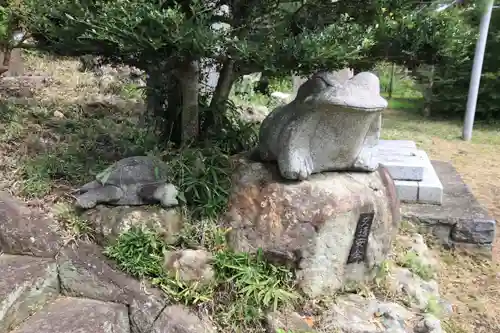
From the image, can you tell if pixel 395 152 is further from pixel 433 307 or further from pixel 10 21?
pixel 10 21

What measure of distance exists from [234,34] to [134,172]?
1028 millimetres

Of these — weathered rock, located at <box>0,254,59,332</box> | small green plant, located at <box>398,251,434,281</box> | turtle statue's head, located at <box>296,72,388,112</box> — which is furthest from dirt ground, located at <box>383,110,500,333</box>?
weathered rock, located at <box>0,254,59,332</box>

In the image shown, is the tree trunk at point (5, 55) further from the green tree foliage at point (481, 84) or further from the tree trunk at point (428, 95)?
the tree trunk at point (428, 95)

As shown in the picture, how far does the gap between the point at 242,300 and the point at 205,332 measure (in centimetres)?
26

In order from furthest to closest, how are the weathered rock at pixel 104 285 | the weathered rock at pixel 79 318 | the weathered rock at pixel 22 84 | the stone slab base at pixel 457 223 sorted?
the weathered rock at pixel 22 84 → the stone slab base at pixel 457 223 → the weathered rock at pixel 104 285 → the weathered rock at pixel 79 318

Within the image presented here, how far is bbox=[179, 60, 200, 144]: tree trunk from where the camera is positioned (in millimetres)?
3062

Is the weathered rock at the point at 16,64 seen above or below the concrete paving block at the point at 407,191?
above

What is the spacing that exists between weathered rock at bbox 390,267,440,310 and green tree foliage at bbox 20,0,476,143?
146 cm

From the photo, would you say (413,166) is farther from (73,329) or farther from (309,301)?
(73,329)

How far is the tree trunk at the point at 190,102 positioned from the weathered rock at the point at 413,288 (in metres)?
1.72

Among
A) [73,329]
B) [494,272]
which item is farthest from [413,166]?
[73,329]

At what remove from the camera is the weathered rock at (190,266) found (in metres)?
2.57

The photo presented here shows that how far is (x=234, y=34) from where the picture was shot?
2791 mm

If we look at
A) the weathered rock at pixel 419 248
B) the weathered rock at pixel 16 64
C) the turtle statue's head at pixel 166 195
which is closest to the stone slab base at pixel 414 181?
the weathered rock at pixel 419 248
